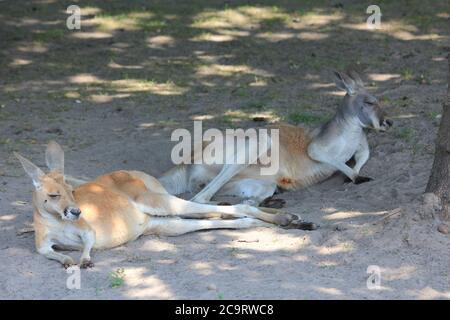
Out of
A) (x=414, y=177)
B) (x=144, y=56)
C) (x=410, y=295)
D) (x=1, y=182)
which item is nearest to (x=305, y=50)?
(x=144, y=56)

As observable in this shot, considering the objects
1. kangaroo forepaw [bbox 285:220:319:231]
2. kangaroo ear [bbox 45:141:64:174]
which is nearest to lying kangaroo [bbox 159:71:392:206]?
kangaroo forepaw [bbox 285:220:319:231]

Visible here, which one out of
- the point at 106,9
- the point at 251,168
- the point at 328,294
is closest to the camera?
the point at 328,294

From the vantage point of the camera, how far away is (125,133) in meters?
9.00

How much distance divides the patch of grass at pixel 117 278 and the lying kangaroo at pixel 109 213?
232 millimetres

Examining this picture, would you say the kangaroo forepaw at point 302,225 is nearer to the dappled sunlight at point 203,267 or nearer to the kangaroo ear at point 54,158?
the dappled sunlight at point 203,267

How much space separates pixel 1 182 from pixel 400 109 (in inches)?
161

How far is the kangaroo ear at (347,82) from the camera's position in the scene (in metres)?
8.13

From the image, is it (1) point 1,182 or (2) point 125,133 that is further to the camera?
(2) point 125,133

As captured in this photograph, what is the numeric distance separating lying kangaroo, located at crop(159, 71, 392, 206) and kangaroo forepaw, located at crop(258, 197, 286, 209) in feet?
0.46

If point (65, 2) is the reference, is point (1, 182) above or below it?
below

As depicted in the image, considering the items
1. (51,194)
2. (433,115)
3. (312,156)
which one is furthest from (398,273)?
(433,115)

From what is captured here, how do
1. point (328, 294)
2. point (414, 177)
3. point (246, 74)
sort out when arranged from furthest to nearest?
point (246, 74) → point (414, 177) → point (328, 294)

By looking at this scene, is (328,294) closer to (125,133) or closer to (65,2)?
(125,133)

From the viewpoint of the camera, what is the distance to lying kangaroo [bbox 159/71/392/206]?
7.66 m
